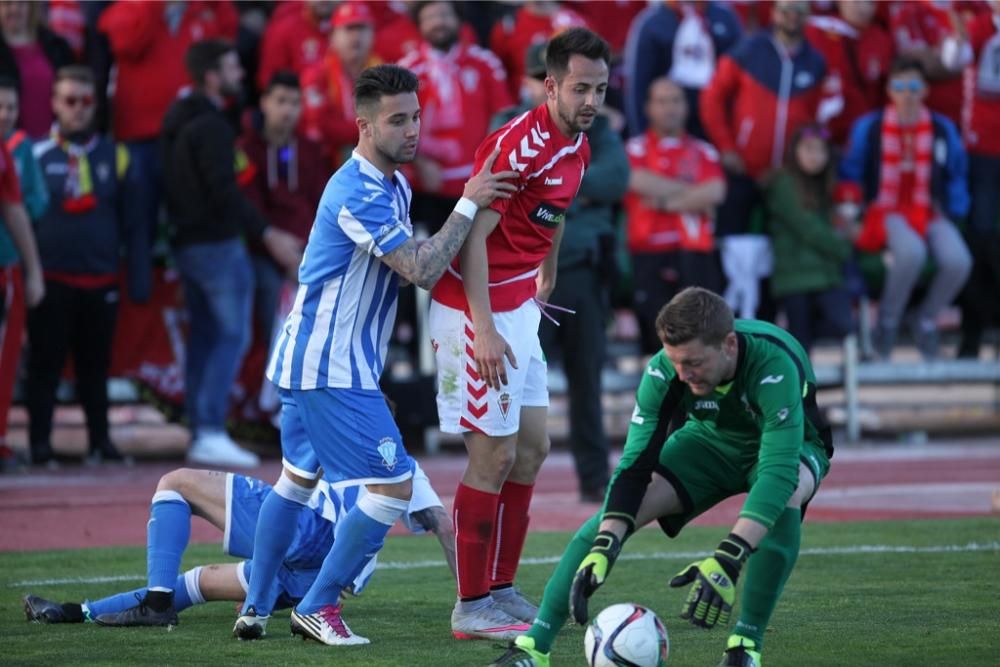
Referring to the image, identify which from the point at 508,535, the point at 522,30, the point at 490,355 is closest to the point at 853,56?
the point at 522,30

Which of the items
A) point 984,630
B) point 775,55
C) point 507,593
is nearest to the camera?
point 984,630

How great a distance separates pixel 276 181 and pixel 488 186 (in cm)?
608

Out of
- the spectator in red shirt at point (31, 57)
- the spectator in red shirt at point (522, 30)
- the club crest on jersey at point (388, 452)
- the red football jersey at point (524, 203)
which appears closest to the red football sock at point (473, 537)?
the club crest on jersey at point (388, 452)

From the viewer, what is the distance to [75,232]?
1127 centimetres

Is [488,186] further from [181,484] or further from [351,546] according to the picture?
[181,484]

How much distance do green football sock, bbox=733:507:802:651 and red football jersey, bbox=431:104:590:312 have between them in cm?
154

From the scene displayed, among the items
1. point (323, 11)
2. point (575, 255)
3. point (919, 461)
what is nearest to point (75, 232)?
point (323, 11)

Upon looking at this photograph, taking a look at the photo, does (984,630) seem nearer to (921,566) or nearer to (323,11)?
(921,566)

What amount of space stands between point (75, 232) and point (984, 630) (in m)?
7.39

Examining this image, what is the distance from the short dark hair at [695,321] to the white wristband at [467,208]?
43.0 inches

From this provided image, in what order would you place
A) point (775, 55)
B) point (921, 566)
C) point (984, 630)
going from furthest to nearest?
point (775, 55), point (921, 566), point (984, 630)

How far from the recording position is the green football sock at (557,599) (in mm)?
5109

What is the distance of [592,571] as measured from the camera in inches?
194

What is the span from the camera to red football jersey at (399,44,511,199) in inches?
473
